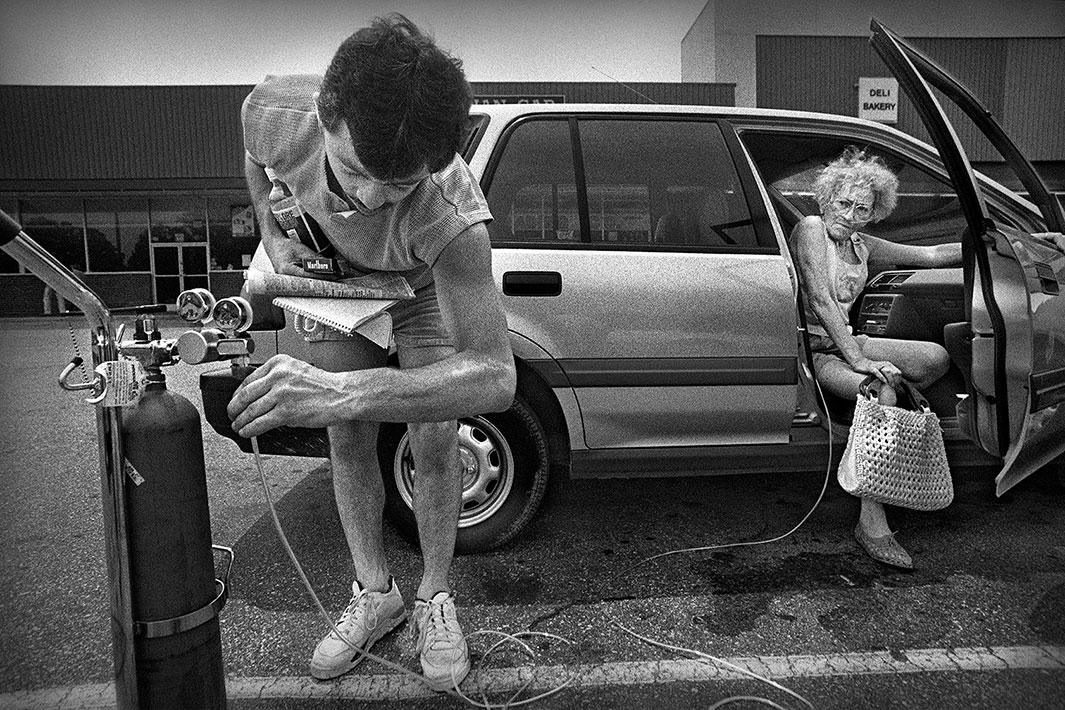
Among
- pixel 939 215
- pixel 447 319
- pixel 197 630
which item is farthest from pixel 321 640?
pixel 939 215

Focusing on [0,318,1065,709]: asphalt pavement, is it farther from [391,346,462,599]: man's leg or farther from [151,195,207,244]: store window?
[151,195,207,244]: store window

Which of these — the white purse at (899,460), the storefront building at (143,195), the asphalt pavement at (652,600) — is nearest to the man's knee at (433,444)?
the asphalt pavement at (652,600)

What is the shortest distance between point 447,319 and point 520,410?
96 cm

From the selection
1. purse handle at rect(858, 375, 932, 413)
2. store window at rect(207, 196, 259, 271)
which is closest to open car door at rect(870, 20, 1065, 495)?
purse handle at rect(858, 375, 932, 413)

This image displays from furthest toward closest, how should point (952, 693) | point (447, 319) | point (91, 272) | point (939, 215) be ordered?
1. point (91, 272)
2. point (939, 215)
3. point (952, 693)
4. point (447, 319)

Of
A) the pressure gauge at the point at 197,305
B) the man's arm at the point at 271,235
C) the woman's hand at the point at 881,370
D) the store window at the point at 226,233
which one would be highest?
the store window at the point at 226,233

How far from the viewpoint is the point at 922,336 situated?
2.83m

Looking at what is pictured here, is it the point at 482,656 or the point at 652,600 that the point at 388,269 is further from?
the point at 652,600

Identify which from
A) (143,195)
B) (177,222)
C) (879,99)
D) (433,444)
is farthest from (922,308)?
(143,195)

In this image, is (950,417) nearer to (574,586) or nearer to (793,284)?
(793,284)

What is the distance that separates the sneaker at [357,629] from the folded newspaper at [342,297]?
2.44 ft

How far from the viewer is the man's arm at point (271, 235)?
167 centimetres

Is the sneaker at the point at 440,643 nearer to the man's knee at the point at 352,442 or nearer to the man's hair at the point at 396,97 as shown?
the man's knee at the point at 352,442

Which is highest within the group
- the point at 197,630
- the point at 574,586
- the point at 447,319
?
the point at 447,319
